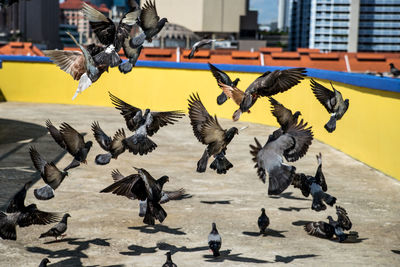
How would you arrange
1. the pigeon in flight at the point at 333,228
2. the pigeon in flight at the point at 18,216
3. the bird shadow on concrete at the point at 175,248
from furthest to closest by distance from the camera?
the pigeon in flight at the point at 333,228 < the bird shadow on concrete at the point at 175,248 < the pigeon in flight at the point at 18,216

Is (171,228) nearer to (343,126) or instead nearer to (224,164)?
(224,164)

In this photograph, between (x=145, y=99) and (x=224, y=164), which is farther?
(x=145, y=99)

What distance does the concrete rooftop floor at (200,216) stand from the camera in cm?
784

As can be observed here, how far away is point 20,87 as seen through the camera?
2566 cm

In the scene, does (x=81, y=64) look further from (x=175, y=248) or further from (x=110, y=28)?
(x=175, y=248)

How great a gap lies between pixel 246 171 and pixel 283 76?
18.1 feet

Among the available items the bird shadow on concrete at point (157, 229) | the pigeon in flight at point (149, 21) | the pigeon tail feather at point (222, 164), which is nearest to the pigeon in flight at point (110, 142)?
the bird shadow on concrete at point (157, 229)

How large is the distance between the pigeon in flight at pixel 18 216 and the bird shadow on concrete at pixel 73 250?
14.8 inches

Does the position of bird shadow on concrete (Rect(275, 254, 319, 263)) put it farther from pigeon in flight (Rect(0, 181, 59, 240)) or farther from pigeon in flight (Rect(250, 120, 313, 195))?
pigeon in flight (Rect(0, 181, 59, 240))

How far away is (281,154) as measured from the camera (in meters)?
7.52

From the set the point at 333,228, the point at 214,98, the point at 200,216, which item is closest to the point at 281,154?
the point at 333,228

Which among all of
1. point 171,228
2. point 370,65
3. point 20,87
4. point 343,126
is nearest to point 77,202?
point 171,228

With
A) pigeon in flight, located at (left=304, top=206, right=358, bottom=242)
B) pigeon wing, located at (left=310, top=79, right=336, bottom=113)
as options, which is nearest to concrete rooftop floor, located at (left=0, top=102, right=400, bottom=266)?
pigeon in flight, located at (left=304, top=206, right=358, bottom=242)

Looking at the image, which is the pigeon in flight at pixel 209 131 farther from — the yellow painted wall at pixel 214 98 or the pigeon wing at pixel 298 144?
the yellow painted wall at pixel 214 98
